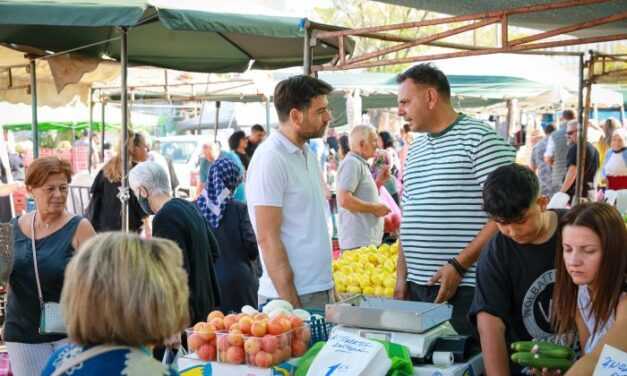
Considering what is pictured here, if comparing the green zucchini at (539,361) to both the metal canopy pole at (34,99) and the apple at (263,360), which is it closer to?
the apple at (263,360)

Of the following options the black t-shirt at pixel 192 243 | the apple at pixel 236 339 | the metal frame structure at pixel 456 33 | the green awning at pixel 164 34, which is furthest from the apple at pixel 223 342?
the green awning at pixel 164 34

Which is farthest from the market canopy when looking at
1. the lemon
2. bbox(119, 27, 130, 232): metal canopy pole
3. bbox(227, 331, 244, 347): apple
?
bbox(227, 331, 244, 347): apple

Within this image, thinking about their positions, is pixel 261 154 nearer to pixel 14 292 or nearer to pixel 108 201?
pixel 14 292

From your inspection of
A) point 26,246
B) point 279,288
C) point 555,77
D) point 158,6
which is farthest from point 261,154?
point 555,77

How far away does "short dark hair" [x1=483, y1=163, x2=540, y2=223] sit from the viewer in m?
2.81

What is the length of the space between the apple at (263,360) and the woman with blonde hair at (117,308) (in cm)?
83

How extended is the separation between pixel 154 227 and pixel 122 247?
7.88ft

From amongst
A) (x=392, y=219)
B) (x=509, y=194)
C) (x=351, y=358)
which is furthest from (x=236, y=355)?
(x=392, y=219)

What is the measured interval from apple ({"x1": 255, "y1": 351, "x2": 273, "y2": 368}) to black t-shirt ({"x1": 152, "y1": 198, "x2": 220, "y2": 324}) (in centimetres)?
158

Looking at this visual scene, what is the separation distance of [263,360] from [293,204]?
1.17m

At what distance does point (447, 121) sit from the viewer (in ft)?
12.9

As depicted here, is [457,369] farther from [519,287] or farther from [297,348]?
[297,348]

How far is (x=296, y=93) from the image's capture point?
13.2ft

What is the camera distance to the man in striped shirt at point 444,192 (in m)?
3.76
